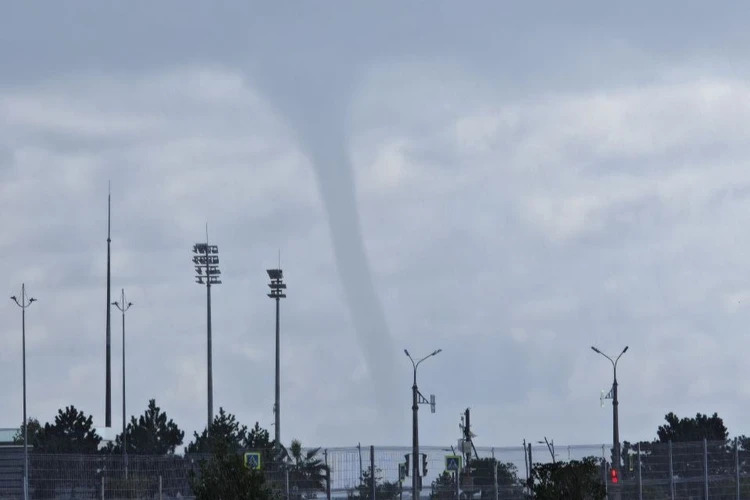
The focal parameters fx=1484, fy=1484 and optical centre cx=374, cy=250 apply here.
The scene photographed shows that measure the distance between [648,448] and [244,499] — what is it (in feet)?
50.6

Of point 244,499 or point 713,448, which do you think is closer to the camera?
point 244,499

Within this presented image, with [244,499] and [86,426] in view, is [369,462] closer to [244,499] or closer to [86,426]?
[244,499]

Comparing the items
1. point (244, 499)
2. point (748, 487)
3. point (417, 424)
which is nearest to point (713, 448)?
point (748, 487)

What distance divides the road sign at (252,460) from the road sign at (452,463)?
522 cm

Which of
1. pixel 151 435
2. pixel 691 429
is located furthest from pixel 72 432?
pixel 691 429

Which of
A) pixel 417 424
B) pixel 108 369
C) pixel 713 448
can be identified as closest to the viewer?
pixel 713 448

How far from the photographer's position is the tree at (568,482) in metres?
32.6

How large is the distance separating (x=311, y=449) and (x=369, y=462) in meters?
1.53

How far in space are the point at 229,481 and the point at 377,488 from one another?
731cm

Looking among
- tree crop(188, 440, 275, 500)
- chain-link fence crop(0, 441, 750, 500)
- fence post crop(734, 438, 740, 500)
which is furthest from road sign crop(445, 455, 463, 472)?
fence post crop(734, 438, 740, 500)

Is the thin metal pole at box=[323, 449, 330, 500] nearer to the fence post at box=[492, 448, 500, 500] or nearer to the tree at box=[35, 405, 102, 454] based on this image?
the fence post at box=[492, 448, 500, 500]

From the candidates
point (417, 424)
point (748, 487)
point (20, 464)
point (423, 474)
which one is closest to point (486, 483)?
point (423, 474)

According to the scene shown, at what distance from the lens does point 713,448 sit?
Answer: 42906mm

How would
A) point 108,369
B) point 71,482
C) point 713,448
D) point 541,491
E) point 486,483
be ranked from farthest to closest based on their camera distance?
point 108,369 → point 713,448 → point 486,483 → point 71,482 → point 541,491
